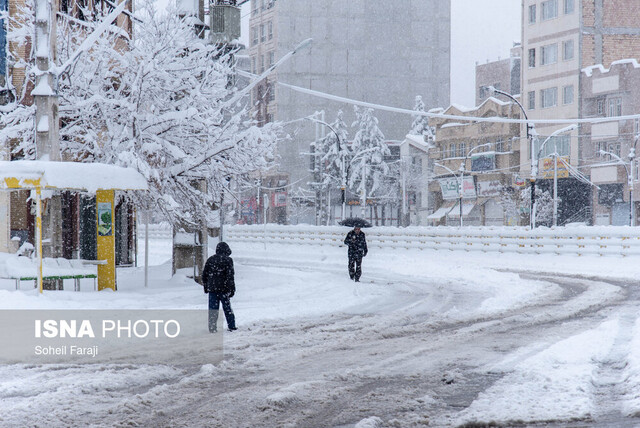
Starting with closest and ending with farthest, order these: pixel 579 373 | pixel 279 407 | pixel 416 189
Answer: pixel 279 407
pixel 579 373
pixel 416 189

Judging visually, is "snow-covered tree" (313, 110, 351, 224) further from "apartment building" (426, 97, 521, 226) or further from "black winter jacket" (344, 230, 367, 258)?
"black winter jacket" (344, 230, 367, 258)

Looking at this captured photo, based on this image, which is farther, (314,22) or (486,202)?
(314,22)

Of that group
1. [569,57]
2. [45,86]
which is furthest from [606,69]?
[45,86]

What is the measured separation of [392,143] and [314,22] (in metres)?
14.5

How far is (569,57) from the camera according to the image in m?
58.7

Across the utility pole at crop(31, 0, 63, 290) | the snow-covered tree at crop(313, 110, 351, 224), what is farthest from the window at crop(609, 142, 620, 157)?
the utility pole at crop(31, 0, 63, 290)

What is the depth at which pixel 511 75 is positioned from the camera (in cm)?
8012

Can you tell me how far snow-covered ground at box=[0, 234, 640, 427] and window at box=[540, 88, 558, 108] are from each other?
4406 centimetres

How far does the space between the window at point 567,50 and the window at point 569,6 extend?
206 cm

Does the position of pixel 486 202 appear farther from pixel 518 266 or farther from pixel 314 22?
pixel 518 266

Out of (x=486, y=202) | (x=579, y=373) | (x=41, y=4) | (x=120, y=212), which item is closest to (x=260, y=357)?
(x=579, y=373)

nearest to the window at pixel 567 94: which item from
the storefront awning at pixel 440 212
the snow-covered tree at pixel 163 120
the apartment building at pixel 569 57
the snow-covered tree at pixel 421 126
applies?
the apartment building at pixel 569 57

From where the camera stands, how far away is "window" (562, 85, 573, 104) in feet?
190

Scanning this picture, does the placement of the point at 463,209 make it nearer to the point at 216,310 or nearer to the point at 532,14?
the point at 532,14
